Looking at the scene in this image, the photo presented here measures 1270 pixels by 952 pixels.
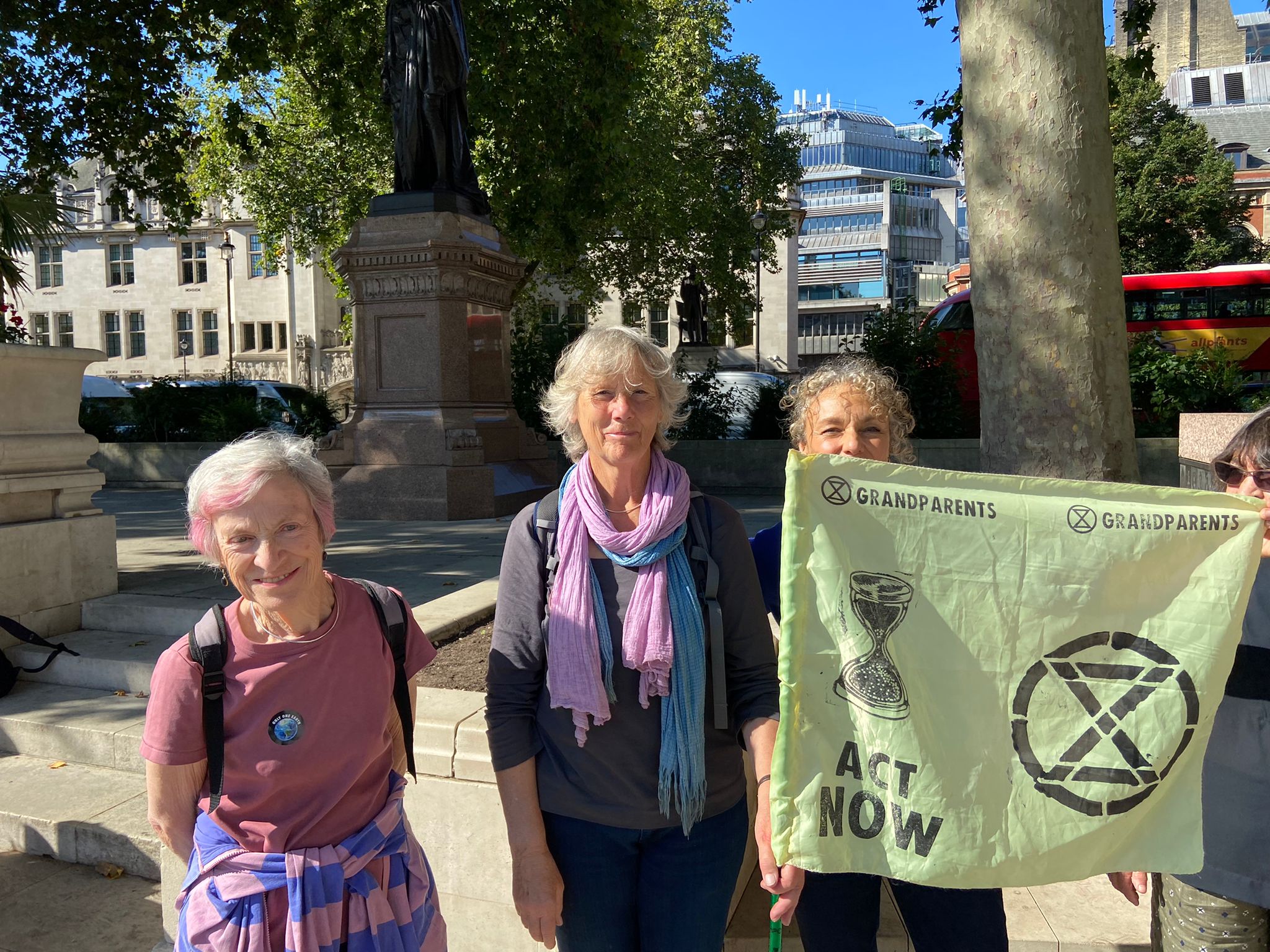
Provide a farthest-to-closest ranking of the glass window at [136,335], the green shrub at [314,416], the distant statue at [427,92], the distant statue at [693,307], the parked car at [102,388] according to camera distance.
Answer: the glass window at [136,335] → the distant statue at [693,307] → the parked car at [102,388] → the green shrub at [314,416] → the distant statue at [427,92]

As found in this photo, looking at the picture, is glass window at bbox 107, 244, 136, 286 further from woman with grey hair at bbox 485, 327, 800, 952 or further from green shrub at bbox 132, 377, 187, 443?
woman with grey hair at bbox 485, 327, 800, 952

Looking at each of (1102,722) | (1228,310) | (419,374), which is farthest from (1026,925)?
(1228,310)

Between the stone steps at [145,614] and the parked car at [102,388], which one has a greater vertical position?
the parked car at [102,388]

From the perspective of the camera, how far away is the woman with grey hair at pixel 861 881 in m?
2.21

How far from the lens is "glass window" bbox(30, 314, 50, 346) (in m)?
55.1

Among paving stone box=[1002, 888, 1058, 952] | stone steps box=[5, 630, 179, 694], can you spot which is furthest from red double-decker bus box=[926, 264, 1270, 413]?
stone steps box=[5, 630, 179, 694]

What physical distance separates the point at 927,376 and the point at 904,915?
1117cm

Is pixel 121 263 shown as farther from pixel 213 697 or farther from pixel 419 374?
pixel 213 697

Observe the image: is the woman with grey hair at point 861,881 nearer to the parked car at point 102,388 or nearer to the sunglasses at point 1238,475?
the sunglasses at point 1238,475

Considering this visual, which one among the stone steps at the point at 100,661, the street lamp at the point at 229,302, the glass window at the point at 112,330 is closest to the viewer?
the stone steps at the point at 100,661

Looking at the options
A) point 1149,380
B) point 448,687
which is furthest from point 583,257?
point 448,687

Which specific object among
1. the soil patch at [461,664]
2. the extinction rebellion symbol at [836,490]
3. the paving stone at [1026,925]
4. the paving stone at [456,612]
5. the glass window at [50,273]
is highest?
the glass window at [50,273]

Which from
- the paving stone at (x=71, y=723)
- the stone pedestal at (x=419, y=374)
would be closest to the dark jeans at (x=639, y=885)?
the paving stone at (x=71, y=723)

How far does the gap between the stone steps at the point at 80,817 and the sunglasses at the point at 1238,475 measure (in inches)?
155
